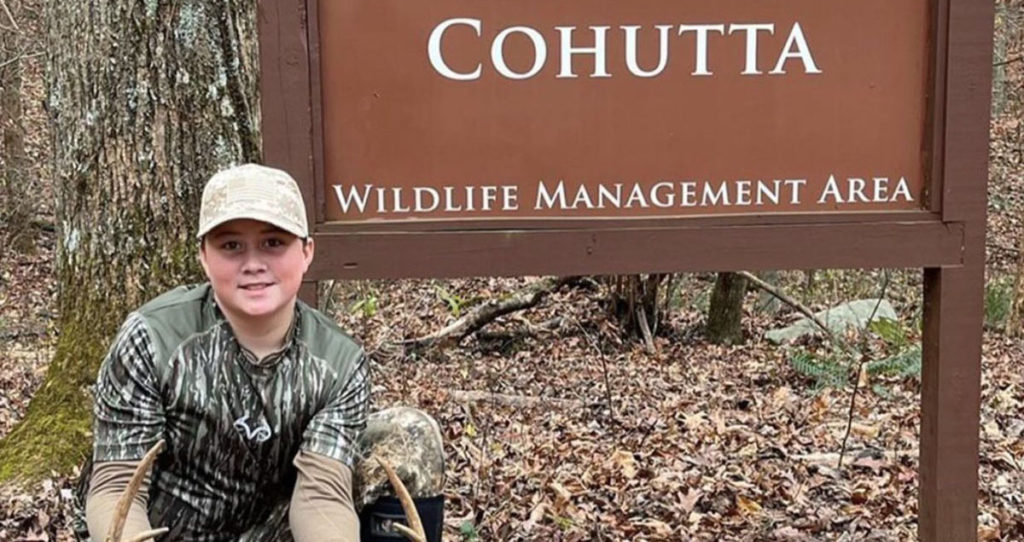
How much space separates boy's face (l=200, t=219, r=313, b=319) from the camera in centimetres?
268

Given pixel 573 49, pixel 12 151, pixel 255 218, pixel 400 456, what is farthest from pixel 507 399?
pixel 12 151

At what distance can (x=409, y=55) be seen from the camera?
365 cm

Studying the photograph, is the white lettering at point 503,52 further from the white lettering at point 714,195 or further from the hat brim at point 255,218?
the hat brim at point 255,218

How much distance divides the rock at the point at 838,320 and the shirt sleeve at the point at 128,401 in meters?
7.98

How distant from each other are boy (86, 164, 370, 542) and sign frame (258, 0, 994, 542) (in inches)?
30.2

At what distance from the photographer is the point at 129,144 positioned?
367 cm

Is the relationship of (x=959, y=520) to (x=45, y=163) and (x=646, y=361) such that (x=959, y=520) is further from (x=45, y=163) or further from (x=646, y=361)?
(x=45, y=163)

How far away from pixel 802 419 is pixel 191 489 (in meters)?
4.57

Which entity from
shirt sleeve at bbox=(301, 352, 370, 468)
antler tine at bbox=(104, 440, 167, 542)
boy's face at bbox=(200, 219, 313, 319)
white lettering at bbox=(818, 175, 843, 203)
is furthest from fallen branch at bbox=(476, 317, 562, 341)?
antler tine at bbox=(104, 440, 167, 542)

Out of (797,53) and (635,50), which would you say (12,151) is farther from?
(797,53)

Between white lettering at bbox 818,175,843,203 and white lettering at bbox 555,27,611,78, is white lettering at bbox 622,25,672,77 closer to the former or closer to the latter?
white lettering at bbox 555,27,611,78

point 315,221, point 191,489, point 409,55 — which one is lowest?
point 191,489

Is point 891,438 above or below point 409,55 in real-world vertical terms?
below

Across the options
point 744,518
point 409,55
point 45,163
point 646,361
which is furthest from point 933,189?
point 45,163
